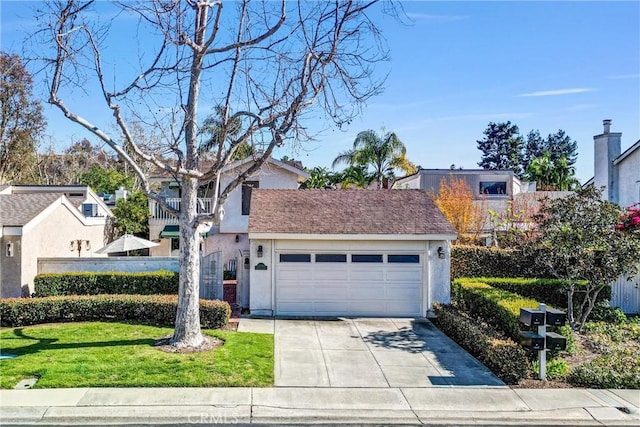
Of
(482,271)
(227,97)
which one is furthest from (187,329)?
(482,271)

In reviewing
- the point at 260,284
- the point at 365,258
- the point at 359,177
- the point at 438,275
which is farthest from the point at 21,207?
the point at 359,177

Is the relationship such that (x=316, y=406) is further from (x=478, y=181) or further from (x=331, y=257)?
(x=478, y=181)

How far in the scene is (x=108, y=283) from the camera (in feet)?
47.1

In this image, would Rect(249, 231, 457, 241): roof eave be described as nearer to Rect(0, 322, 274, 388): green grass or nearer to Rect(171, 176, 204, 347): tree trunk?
Rect(0, 322, 274, 388): green grass

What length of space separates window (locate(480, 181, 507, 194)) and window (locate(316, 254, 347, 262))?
67.3 feet

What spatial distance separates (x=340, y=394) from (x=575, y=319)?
8940mm

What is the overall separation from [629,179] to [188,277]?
17783 mm

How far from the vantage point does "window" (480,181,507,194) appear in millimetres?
32469

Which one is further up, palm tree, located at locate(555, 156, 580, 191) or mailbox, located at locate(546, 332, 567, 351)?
palm tree, located at locate(555, 156, 580, 191)

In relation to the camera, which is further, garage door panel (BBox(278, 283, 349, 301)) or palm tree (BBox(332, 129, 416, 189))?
palm tree (BBox(332, 129, 416, 189))

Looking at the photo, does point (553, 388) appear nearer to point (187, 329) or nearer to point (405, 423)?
point (405, 423)

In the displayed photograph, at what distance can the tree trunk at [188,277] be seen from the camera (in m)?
10.4

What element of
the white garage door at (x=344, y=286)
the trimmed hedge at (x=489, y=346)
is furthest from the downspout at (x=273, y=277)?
the trimmed hedge at (x=489, y=346)

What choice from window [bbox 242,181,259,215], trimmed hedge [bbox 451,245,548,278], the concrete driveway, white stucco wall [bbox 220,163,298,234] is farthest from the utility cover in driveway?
window [bbox 242,181,259,215]
